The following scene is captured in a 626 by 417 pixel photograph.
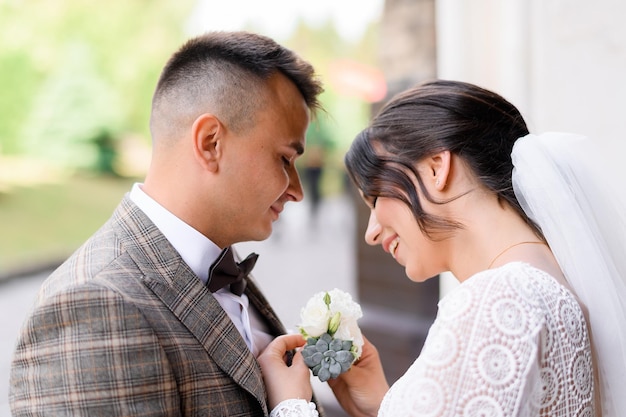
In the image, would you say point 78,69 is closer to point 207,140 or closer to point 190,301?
point 207,140

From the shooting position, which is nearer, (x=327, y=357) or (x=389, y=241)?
(x=327, y=357)

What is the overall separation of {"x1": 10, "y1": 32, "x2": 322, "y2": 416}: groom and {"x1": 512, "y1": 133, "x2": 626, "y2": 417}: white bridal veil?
569 millimetres

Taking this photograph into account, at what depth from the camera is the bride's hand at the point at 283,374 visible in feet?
4.43

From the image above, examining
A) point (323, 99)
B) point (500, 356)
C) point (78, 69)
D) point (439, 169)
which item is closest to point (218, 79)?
point (439, 169)

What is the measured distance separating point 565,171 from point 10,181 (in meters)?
10.4

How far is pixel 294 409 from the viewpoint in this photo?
129 centimetres

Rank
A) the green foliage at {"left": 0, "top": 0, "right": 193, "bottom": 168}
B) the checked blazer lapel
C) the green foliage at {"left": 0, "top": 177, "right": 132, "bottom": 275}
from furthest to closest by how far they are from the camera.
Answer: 1. the green foliage at {"left": 0, "top": 177, "right": 132, "bottom": 275}
2. the green foliage at {"left": 0, "top": 0, "right": 193, "bottom": 168}
3. the checked blazer lapel

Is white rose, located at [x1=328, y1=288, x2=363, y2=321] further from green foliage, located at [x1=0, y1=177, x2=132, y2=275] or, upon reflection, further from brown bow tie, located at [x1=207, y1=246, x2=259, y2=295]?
green foliage, located at [x1=0, y1=177, x2=132, y2=275]

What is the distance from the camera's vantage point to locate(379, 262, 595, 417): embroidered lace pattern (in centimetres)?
108

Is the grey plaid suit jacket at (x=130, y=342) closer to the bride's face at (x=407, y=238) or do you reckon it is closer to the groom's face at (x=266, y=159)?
the groom's face at (x=266, y=159)

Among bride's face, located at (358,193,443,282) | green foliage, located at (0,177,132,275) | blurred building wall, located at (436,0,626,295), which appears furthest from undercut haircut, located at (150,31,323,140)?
green foliage, located at (0,177,132,275)

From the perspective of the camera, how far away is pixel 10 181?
1021 centimetres

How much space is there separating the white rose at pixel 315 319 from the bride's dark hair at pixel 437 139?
29 centimetres

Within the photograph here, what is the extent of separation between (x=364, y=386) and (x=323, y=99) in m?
5.89
